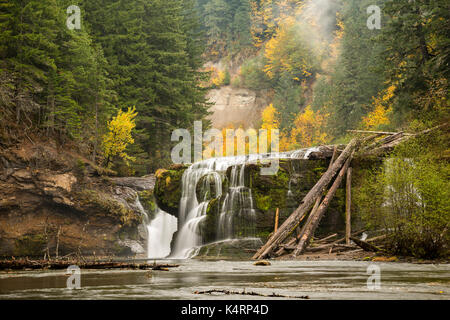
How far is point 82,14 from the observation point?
40500 mm

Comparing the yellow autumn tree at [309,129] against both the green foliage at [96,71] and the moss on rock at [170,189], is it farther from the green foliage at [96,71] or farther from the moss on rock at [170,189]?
the moss on rock at [170,189]

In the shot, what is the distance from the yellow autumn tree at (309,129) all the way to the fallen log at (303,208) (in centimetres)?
4043

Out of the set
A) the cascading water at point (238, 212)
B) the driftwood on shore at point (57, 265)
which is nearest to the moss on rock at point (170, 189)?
the cascading water at point (238, 212)

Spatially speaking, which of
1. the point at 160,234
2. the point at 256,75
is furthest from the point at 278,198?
the point at 256,75

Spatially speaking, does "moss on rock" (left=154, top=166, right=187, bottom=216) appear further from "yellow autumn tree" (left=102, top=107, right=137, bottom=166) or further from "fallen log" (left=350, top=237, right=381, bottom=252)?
"fallen log" (left=350, top=237, right=381, bottom=252)

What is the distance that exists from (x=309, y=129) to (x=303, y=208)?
50524 millimetres

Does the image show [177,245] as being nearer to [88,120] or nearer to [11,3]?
[88,120]

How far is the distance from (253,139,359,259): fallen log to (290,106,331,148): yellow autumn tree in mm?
40426

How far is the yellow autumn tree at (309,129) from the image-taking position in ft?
216

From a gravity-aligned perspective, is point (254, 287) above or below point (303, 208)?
below

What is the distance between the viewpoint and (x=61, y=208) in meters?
30.9

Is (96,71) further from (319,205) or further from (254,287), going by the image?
(254,287)
